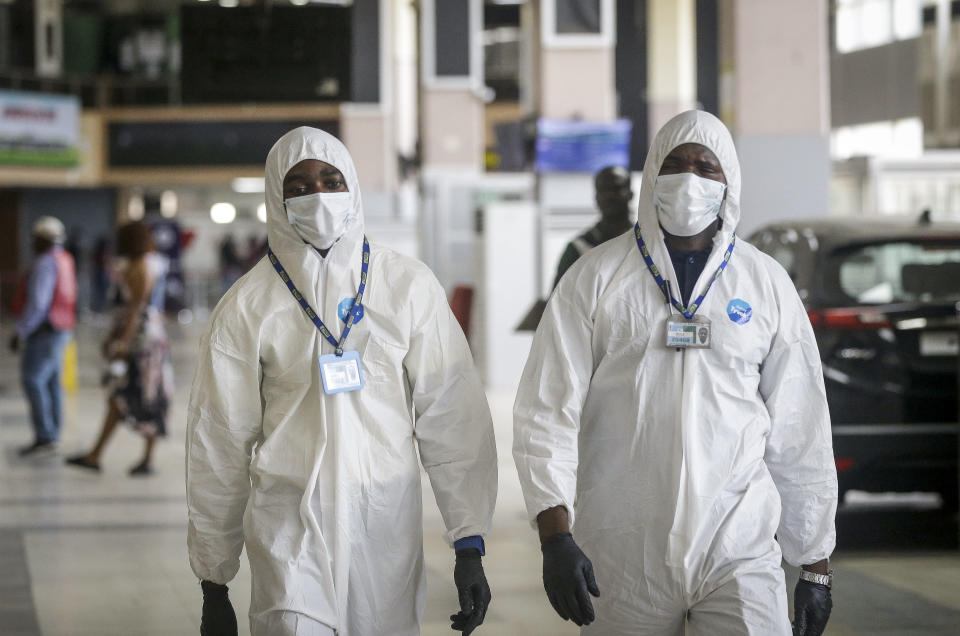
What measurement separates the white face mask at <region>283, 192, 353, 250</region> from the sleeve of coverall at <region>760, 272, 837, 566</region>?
1051 mm

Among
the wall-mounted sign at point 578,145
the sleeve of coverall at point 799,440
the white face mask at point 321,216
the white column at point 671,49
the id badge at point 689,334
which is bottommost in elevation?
the sleeve of coverall at point 799,440

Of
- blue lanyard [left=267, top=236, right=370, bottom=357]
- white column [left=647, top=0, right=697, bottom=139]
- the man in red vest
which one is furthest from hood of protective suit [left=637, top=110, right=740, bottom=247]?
white column [left=647, top=0, right=697, bottom=139]

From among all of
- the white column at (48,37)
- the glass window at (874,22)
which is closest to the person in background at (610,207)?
the glass window at (874,22)

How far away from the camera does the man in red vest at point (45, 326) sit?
431 inches

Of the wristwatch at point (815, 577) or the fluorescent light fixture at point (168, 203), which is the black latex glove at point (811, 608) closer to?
the wristwatch at point (815, 577)

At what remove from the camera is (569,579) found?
3.04m

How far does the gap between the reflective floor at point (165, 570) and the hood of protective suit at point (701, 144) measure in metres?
2.64

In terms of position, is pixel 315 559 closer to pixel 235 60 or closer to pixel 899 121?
pixel 235 60

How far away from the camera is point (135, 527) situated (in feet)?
26.7

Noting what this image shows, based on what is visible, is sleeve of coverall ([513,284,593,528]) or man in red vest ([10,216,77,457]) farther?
man in red vest ([10,216,77,457])

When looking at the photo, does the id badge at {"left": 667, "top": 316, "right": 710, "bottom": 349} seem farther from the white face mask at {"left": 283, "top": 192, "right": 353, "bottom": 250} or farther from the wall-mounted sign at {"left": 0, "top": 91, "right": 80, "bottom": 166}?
the wall-mounted sign at {"left": 0, "top": 91, "right": 80, "bottom": 166}

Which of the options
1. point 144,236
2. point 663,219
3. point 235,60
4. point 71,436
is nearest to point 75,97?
point 235,60

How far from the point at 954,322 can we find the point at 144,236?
17.3ft

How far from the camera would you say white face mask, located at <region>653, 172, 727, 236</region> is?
3.36m
